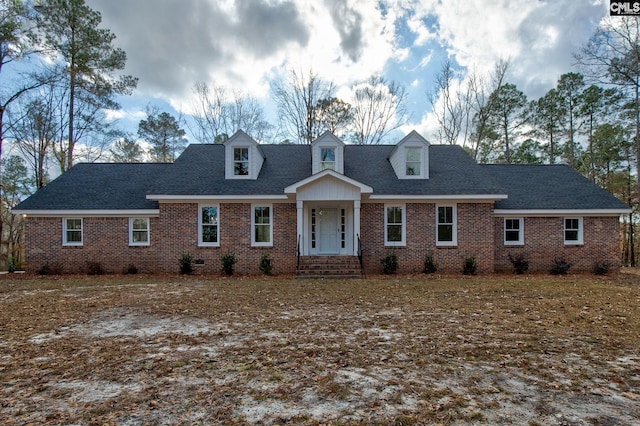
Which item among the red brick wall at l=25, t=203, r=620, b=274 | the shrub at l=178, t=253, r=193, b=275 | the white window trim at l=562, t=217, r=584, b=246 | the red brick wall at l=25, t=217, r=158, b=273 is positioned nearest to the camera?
the shrub at l=178, t=253, r=193, b=275

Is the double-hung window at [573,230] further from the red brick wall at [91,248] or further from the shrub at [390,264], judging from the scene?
the red brick wall at [91,248]

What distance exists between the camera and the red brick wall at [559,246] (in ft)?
46.3

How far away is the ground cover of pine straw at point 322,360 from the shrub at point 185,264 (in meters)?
4.93

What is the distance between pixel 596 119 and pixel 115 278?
32.5m

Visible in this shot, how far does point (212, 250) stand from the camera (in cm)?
1363

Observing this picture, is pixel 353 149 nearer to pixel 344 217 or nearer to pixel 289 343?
pixel 344 217

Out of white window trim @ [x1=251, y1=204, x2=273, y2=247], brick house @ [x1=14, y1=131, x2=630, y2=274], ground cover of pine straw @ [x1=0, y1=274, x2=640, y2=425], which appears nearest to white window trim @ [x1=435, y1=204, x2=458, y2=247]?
brick house @ [x1=14, y1=131, x2=630, y2=274]

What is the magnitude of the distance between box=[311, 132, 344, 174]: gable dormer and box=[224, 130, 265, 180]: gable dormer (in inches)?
106

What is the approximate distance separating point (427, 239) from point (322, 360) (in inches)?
415

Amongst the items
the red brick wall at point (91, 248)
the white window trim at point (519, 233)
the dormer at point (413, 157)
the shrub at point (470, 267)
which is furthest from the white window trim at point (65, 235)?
the white window trim at point (519, 233)

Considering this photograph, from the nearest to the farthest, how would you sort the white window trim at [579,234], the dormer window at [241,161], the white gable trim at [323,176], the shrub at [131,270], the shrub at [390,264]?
1. the white gable trim at [323,176]
2. the shrub at [390,264]
3. the shrub at [131,270]
4. the white window trim at [579,234]
5. the dormer window at [241,161]

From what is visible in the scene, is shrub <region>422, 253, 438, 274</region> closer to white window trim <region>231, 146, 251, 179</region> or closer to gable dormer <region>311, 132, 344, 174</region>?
gable dormer <region>311, 132, 344, 174</region>

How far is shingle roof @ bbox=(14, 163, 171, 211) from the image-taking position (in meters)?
14.1

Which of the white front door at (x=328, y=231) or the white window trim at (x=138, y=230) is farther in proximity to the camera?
the white front door at (x=328, y=231)
